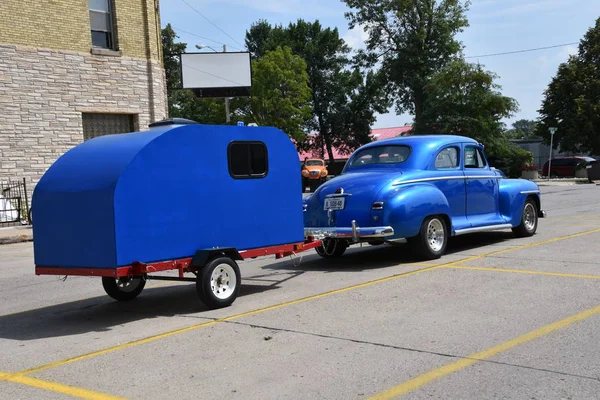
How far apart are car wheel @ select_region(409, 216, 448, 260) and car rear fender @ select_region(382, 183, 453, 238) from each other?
0.14m

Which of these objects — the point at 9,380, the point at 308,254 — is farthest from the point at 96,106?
the point at 9,380

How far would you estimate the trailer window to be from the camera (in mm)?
8117

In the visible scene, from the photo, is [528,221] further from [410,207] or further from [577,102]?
[577,102]

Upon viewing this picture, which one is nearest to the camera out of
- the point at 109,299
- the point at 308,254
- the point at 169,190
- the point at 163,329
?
the point at 163,329

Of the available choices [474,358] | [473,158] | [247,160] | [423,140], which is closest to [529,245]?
[473,158]

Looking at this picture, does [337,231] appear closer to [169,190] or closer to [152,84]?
[169,190]

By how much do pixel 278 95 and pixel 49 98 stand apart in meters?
29.2

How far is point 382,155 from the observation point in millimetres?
11453

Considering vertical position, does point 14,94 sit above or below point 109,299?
above

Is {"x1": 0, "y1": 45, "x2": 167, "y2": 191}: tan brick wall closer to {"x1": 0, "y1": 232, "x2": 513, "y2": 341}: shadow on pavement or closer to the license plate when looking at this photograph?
{"x1": 0, "y1": 232, "x2": 513, "y2": 341}: shadow on pavement

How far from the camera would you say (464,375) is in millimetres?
5062

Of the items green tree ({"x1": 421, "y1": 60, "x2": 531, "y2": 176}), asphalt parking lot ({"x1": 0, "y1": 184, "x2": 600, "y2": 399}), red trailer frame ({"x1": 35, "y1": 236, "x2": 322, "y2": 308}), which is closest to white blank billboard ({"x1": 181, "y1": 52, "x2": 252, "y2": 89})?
green tree ({"x1": 421, "y1": 60, "x2": 531, "y2": 176})

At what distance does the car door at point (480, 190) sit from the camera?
38.1ft

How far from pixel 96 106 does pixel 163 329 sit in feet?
58.2
